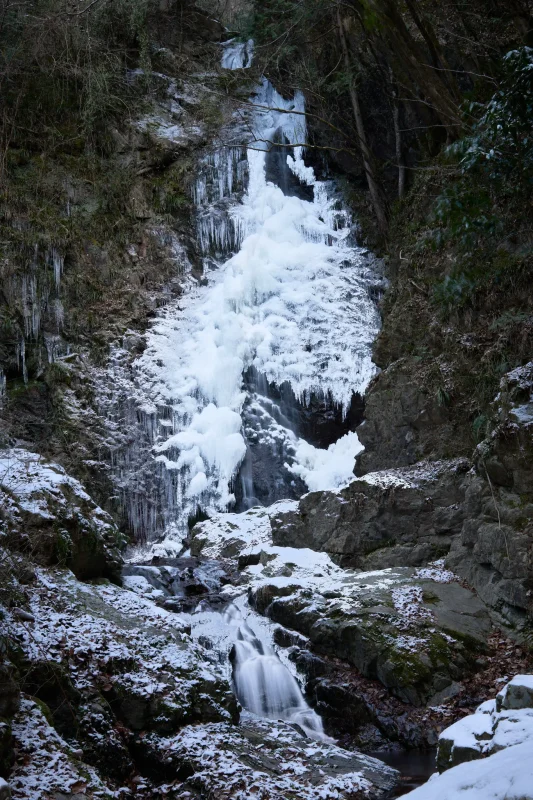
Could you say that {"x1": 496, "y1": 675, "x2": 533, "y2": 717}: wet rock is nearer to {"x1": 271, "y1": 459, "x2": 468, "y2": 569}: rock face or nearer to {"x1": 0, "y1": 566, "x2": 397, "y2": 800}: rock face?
{"x1": 0, "y1": 566, "x2": 397, "y2": 800}: rock face

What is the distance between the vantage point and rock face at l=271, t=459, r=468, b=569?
A: 30.2 feet

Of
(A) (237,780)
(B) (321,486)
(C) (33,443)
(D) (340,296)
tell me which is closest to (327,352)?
(D) (340,296)

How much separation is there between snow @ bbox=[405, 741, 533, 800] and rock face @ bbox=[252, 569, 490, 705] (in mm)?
3871

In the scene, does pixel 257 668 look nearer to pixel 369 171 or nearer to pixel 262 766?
pixel 262 766

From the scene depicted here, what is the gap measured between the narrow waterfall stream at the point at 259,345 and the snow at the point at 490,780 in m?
10.0

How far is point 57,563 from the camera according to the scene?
621 cm

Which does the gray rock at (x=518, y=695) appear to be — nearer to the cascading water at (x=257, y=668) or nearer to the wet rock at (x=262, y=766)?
the wet rock at (x=262, y=766)

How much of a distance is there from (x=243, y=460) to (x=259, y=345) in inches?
116

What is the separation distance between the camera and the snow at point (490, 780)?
2492 mm

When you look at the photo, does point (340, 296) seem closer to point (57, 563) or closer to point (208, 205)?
point (208, 205)

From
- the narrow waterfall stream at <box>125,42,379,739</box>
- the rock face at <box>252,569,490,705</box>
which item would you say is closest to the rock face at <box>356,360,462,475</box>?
the narrow waterfall stream at <box>125,42,379,739</box>

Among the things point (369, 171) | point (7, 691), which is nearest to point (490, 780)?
point (7, 691)

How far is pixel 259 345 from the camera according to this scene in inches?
596

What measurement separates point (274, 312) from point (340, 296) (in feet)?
5.53
